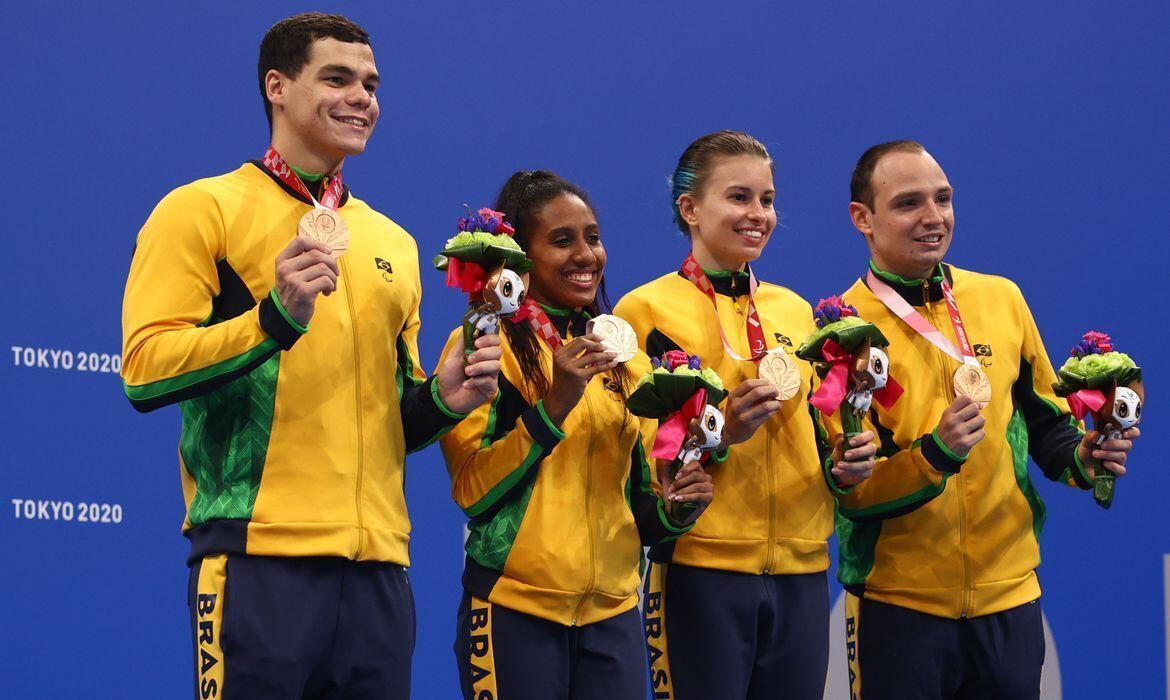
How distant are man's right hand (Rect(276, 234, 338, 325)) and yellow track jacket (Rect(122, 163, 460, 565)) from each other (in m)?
0.02

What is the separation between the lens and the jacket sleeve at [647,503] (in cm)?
305

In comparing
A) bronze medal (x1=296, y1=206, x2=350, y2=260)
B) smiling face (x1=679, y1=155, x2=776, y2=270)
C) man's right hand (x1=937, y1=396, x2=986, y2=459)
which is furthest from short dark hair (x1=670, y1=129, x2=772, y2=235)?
bronze medal (x1=296, y1=206, x2=350, y2=260)

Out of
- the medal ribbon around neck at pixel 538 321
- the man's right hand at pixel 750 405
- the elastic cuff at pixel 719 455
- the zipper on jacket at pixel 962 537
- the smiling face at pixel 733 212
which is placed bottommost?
the zipper on jacket at pixel 962 537

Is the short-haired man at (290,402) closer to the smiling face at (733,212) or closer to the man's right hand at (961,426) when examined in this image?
the smiling face at (733,212)

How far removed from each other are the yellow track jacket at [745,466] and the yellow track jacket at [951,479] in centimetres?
14

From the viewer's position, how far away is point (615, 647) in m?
2.93

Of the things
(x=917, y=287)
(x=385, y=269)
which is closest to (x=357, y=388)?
(x=385, y=269)

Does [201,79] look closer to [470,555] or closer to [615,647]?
[470,555]

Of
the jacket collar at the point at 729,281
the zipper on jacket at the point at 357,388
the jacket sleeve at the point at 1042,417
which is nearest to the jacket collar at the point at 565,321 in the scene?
the jacket collar at the point at 729,281

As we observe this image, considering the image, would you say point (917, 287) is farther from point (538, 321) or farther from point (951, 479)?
point (538, 321)

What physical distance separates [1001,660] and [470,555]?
1242 mm

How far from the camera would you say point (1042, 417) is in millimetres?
3547

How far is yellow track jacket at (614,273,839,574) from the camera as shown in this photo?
10.4 feet

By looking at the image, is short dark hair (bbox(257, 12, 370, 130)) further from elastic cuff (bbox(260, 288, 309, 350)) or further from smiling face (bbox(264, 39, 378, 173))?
elastic cuff (bbox(260, 288, 309, 350))
